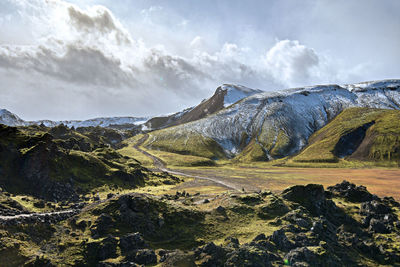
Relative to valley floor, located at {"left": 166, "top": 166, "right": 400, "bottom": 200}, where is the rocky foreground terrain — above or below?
above

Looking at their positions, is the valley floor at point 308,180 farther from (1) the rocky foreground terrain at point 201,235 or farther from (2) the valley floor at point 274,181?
(1) the rocky foreground terrain at point 201,235

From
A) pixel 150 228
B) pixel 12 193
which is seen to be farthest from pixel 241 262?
pixel 12 193

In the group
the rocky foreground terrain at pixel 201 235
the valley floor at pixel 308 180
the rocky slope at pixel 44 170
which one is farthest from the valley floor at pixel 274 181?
the rocky foreground terrain at pixel 201 235

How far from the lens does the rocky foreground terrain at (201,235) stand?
91.8 ft

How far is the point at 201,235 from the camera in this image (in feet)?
119

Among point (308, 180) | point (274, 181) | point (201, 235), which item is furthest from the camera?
point (308, 180)

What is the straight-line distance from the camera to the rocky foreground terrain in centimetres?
2797

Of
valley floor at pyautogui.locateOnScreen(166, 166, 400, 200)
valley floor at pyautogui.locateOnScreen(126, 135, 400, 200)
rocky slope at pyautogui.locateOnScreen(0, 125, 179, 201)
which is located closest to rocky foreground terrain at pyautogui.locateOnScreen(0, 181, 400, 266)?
rocky slope at pyautogui.locateOnScreen(0, 125, 179, 201)

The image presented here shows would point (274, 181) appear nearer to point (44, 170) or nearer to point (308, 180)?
point (308, 180)

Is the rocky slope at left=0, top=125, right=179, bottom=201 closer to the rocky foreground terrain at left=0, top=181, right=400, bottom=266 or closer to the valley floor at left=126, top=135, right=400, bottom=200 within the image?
the rocky foreground terrain at left=0, top=181, right=400, bottom=266

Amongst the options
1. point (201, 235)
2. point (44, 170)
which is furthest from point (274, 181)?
point (44, 170)

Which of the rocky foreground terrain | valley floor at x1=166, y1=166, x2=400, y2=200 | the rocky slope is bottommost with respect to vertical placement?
valley floor at x1=166, y1=166, x2=400, y2=200

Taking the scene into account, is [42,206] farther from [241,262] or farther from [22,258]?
[241,262]

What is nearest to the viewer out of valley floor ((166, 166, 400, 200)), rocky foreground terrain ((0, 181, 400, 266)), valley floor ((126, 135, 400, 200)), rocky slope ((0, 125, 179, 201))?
rocky foreground terrain ((0, 181, 400, 266))
